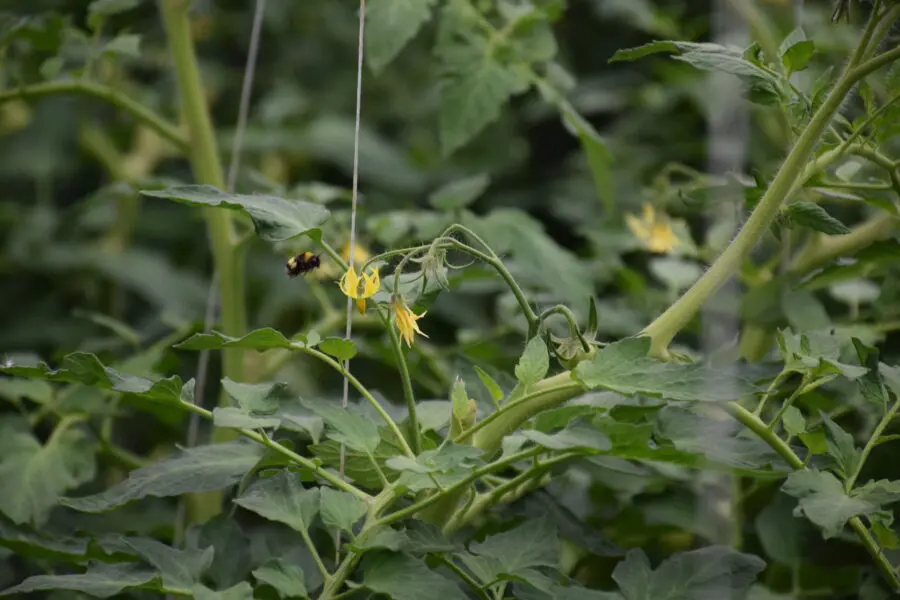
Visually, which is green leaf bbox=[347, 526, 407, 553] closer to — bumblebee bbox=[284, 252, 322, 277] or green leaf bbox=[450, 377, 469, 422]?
green leaf bbox=[450, 377, 469, 422]

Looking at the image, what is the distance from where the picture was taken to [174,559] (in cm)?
69

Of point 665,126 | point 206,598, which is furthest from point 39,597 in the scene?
point 665,126

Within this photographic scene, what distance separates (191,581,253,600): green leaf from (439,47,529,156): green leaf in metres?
0.52

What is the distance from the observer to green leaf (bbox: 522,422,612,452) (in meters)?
0.60

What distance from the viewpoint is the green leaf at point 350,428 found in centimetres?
65

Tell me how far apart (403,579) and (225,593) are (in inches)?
4.4

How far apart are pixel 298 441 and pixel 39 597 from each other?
32cm

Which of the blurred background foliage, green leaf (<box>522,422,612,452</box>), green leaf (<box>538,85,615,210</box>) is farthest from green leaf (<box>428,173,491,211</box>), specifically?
green leaf (<box>522,422,612,452</box>)

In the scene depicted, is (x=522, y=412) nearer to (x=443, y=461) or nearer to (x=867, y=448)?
(x=443, y=461)

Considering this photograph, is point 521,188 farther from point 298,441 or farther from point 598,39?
point 298,441

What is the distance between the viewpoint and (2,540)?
2.60ft

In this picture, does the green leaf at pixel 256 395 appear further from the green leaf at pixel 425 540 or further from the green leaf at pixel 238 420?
the green leaf at pixel 425 540

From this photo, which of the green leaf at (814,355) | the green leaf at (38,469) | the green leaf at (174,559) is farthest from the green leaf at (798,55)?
the green leaf at (38,469)

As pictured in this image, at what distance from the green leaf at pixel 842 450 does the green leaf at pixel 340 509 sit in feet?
1.02
